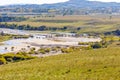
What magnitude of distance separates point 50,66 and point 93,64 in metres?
4.87

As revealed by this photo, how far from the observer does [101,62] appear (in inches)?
1314

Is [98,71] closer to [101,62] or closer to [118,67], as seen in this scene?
[118,67]

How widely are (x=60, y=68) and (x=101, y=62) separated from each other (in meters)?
4.36

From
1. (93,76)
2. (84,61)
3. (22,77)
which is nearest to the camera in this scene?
(93,76)

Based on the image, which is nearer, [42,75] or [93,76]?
[93,76]

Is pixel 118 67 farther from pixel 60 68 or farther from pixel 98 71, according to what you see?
pixel 60 68

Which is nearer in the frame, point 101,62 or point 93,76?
point 93,76

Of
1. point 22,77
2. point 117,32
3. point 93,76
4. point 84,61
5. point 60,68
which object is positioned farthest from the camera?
point 117,32

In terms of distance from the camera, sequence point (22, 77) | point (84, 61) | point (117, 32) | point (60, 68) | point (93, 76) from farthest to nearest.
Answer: point (117, 32), point (84, 61), point (60, 68), point (22, 77), point (93, 76)

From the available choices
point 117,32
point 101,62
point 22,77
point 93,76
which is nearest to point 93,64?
point 101,62

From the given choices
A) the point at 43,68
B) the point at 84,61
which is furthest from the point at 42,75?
the point at 84,61

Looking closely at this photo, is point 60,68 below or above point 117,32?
above

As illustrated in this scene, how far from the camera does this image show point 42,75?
29.6 meters

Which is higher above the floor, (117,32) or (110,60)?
(110,60)
